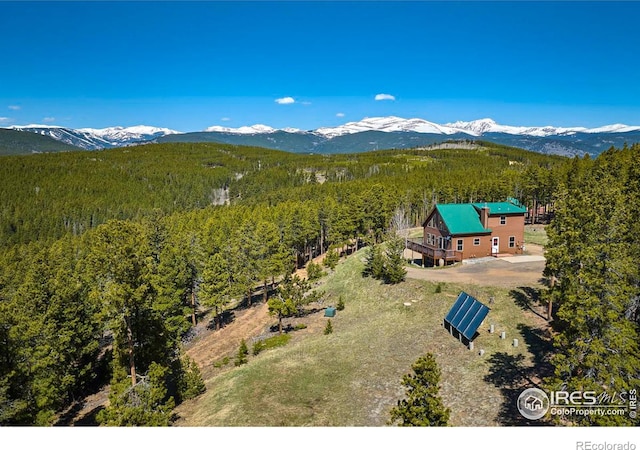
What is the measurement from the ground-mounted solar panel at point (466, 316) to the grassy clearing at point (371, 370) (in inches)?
36.3

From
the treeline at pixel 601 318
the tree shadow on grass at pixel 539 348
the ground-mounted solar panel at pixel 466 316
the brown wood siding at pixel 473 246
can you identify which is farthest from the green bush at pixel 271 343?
the treeline at pixel 601 318

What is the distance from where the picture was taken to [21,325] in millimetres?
26812

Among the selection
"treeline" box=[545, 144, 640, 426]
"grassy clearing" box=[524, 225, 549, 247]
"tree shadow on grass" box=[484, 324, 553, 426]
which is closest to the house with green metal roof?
"grassy clearing" box=[524, 225, 549, 247]

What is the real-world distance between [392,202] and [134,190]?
152m

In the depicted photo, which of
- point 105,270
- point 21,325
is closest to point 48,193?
point 21,325

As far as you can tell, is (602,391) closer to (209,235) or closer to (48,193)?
(209,235)

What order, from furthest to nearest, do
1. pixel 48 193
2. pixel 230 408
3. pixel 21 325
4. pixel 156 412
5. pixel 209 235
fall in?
pixel 48 193, pixel 209 235, pixel 21 325, pixel 230 408, pixel 156 412

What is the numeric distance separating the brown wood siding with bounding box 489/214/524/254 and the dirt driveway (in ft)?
5.76

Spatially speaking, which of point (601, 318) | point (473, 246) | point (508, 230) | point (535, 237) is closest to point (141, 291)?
point (601, 318)

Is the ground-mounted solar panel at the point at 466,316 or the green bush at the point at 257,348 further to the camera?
the green bush at the point at 257,348

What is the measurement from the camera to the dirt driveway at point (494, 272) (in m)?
34.8

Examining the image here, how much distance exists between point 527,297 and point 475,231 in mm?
14488

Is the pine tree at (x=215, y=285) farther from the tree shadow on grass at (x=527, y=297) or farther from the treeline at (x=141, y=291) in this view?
the tree shadow on grass at (x=527, y=297)
